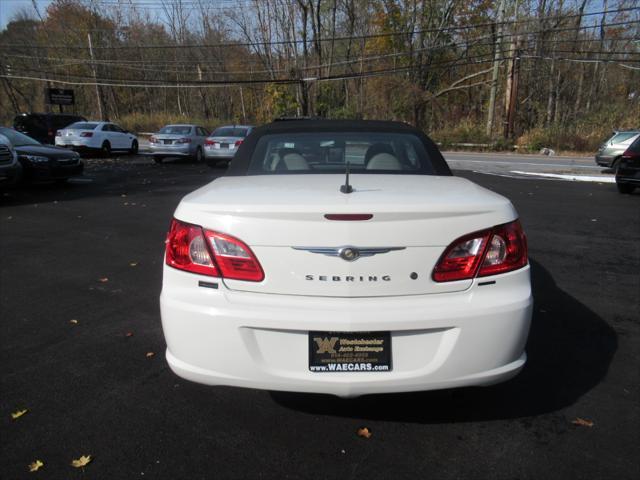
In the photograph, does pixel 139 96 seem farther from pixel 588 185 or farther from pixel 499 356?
pixel 499 356

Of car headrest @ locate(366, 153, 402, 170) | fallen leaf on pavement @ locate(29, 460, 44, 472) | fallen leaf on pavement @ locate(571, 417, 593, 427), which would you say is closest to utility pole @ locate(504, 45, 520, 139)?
car headrest @ locate(366, 153, 402, 170)

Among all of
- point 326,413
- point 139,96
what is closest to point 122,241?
point 326,413

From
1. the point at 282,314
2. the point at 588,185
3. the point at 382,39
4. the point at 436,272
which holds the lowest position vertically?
the point at 588,185

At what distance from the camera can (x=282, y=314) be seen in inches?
80.0

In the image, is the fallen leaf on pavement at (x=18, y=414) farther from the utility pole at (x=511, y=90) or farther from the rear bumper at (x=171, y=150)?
the utility pole at (x=511, y=90)

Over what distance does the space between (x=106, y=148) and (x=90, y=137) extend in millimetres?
946

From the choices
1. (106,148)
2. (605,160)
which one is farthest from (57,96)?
(605,160)

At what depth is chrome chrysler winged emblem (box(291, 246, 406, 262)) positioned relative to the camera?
2012 millimetres

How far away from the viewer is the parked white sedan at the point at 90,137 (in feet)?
63.7

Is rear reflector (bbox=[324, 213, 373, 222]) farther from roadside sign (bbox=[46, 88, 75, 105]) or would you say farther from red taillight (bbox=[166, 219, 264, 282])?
roadside sign (bbox=[46, 88, 75, 105])

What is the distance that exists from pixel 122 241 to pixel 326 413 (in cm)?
485

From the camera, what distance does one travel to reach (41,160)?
35.7ft

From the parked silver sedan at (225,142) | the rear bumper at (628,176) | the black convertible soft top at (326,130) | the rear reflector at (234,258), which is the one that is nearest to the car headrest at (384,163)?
the black convertible soft top at (326,130)

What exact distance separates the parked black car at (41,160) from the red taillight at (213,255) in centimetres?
1019
